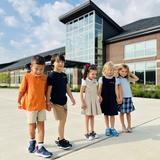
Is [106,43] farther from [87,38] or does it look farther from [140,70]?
[140,70]

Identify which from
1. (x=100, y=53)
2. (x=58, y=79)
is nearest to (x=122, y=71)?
(x=58, y=79)

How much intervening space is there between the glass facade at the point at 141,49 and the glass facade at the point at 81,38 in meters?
3.99

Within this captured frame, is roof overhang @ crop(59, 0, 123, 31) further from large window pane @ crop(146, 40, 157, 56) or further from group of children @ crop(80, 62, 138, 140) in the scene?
group of children @ crop(80, 62, 138, 140)

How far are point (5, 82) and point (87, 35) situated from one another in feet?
80.7

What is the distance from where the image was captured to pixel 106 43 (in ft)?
94.8

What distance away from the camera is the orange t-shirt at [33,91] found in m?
3.91

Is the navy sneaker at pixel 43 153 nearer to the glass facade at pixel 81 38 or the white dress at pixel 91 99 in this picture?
the white dress at pixel 91 99

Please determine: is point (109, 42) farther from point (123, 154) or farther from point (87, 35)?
point (123, 154)

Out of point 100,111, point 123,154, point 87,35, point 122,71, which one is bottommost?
point 123,154

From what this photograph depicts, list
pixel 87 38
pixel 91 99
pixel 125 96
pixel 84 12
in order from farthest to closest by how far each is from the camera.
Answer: pixel 84 12, pixel 87 38, pixel 125 96, pixel 91 99

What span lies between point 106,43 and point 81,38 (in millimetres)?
3114

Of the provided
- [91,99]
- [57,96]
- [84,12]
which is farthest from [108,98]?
[84,12]

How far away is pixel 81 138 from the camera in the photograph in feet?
15.8

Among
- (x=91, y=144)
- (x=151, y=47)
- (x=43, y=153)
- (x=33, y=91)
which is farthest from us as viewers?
(x=151, y=47)
